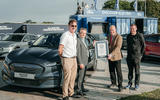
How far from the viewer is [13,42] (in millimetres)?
12711

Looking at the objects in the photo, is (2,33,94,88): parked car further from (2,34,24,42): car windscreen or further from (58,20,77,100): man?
(2,34,24,42): car windscreen

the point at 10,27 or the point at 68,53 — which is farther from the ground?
the point at 10,27

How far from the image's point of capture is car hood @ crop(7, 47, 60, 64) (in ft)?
18.7

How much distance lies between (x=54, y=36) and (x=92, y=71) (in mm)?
2785

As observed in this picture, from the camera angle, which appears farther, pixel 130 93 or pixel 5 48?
pixel 5 48

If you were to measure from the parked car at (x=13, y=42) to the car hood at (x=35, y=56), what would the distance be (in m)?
6.04

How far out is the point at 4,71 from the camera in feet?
20.1

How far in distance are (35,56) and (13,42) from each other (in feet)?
24.0

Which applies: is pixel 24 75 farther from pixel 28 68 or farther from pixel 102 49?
pixel 102 49

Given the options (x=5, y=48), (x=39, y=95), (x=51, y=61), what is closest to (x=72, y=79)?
(x=51, y=61)

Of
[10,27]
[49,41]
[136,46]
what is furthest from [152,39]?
[10,27]

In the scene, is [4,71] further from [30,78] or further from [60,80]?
[60,80]

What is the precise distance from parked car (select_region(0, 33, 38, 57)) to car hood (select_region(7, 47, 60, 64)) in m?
6.04

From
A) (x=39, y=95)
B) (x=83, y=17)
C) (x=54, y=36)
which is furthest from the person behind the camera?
(x=83, y=17)
